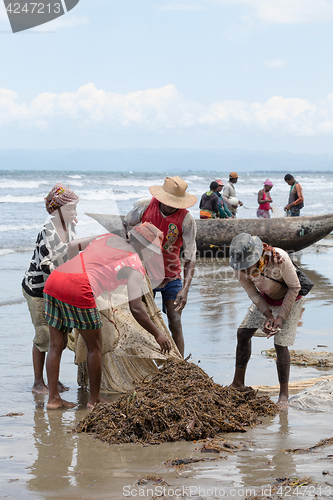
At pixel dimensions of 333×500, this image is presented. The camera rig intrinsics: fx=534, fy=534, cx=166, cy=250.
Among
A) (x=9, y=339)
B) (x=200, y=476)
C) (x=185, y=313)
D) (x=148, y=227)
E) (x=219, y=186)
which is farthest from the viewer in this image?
(x=219, y=186)

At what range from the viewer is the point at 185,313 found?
7379 mm

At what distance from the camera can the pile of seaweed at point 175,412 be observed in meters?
3.33

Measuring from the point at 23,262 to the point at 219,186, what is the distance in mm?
4828

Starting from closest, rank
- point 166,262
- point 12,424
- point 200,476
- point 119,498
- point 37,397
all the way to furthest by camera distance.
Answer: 1. point 119,498
2. point 200,476
3. point 12,424
4. point 37,397
5. point 166,262

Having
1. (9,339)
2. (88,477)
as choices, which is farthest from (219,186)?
(88,477)

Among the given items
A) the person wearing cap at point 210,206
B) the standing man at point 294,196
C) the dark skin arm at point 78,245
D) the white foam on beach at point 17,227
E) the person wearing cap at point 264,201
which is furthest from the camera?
the white foam on beach at point 17,227

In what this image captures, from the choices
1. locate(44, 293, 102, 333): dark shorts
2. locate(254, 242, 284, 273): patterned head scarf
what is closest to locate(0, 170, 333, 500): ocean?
locate(44, 293, 102, 333): dark shorts

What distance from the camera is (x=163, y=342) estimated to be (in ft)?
13.2

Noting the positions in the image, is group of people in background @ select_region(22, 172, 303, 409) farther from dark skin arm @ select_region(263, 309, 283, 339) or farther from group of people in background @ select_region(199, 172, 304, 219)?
group of people in background @ select_region(199, 172, 304, 219)

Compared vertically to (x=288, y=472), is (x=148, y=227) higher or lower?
higher

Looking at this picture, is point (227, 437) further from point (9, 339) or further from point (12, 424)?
point (9, 339)

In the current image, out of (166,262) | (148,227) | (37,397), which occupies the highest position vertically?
(148,227)

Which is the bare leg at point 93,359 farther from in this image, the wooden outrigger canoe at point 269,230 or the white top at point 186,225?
the wooden outrigger canoe at point 269,230

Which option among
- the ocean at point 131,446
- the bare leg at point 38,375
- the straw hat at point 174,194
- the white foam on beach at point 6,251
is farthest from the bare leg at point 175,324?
the white foam on beach at point 6,251
